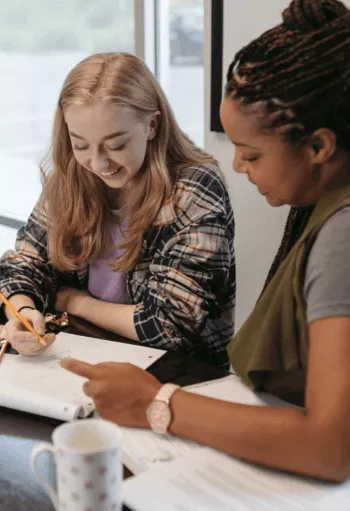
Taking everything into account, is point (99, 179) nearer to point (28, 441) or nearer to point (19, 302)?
point (19, 302)

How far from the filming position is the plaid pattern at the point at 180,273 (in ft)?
4.74

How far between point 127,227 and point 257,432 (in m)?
0.81

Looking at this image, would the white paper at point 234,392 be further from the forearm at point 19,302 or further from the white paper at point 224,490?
the forearm at point 19,302

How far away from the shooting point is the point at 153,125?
1595 millimetres

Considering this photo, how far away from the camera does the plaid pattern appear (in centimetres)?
144

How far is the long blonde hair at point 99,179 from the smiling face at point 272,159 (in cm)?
56

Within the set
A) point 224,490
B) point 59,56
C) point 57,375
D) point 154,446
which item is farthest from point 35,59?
point 224,490

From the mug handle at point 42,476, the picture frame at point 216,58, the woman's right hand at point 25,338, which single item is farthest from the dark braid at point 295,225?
the picture frame at point 216,58

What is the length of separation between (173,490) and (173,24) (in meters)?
2.12

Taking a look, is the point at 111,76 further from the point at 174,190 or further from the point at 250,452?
the point at 250,452

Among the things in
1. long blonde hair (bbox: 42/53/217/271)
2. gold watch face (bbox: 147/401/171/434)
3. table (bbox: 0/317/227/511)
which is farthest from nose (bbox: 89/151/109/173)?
gold watch face (bbox: 147/401/171/434)

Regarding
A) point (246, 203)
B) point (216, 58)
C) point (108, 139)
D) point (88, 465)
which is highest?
point (216, 58)

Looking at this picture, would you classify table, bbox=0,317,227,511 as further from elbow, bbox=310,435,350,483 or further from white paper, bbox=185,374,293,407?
elbow, bbox=310,435,350,483

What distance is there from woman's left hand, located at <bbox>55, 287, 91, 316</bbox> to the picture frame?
2.64ft
